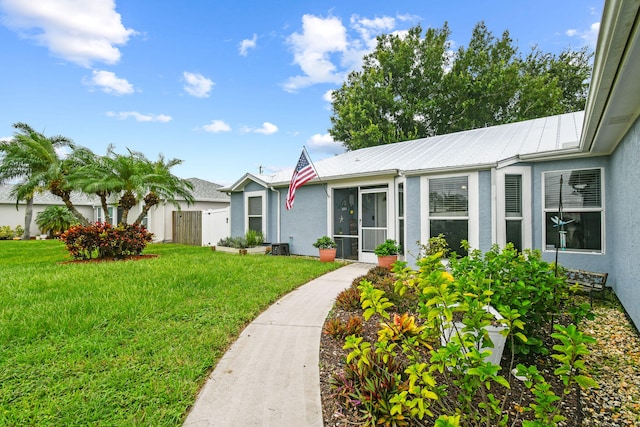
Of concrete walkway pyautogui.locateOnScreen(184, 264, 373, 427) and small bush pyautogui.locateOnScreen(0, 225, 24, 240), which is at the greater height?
small bush pyautogui.locateOnScreen(0, 225, 24, 240)

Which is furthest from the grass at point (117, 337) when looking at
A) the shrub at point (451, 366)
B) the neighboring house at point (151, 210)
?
the neighboring house at point (151, 210)

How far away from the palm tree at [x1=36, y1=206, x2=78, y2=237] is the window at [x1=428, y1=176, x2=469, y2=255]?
71.1ft

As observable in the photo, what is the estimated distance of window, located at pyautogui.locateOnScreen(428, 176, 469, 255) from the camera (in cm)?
730

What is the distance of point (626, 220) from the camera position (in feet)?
14.4

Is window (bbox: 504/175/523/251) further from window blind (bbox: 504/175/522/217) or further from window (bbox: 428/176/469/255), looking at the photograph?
window (bbox: 428/176/469/255)

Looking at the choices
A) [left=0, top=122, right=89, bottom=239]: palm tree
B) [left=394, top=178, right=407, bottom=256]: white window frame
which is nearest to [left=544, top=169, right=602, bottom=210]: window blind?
[left=394, top=178, right=407, bottom=256]: white window frame

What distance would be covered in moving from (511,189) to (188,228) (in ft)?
47.4

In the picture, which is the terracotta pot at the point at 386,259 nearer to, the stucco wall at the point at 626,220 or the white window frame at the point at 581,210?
the white window frame at the point at 581,210

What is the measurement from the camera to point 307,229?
437 inches

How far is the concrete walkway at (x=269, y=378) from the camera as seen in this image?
2379 millimetres

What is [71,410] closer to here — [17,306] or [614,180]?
[17,306]

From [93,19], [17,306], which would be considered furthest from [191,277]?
[93,19]

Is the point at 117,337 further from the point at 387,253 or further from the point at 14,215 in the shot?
the point at 14,215

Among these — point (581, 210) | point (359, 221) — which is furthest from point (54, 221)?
point (581, 210)
